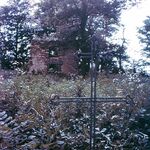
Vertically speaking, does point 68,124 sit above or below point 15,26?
below

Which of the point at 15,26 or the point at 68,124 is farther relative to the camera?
the point at 15,26

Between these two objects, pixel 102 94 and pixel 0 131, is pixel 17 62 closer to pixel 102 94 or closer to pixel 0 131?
pixel 102 94

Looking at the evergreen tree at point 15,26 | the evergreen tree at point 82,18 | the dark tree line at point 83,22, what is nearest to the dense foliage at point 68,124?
the dark tree line at point 83,22

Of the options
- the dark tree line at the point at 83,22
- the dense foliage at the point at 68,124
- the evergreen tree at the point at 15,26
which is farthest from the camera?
the evergreen tree at the point at 15,26

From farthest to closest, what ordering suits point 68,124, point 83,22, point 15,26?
point 15,26 < point 83,22 < point 68,124

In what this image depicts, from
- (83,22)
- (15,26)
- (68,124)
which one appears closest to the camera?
(68,124)

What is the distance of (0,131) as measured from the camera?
11.4 ft

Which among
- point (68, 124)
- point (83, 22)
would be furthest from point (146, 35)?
point (68, 124)

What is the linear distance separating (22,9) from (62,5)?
604 centimetres

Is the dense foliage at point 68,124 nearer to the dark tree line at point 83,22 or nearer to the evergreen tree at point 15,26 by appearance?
the dark tree line at point 83,22

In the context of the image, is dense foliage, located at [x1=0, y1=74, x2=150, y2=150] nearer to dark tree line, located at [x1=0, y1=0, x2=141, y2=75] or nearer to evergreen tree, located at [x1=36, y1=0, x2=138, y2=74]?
dark tree line, located at [x1=0, y1=0, x2=141, y2=75]

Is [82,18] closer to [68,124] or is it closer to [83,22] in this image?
[83,22]

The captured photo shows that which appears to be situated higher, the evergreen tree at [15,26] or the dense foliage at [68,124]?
the evergreen tree at [15,26]

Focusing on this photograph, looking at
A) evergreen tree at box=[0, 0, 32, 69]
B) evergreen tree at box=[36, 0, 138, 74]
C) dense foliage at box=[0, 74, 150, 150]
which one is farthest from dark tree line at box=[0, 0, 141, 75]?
dense foliage at box=[0, 74, 150, 150]
